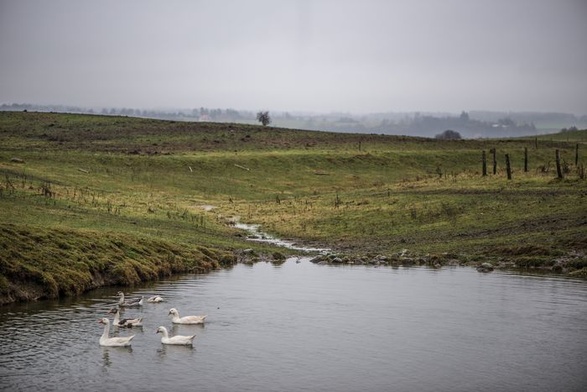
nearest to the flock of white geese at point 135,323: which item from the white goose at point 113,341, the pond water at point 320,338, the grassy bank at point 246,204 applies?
the white goose at point 113,341

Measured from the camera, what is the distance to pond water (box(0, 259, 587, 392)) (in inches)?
1038

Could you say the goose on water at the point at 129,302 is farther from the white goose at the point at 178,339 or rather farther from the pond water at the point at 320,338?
the white goose at the point at 178,339

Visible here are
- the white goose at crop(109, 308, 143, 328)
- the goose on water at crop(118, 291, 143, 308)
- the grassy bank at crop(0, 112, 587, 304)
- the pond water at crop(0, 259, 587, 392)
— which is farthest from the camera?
the grassy bank at crop(0, 112, 587, 304)

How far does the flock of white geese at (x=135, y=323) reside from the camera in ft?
97.3

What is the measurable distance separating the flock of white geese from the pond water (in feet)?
1.03

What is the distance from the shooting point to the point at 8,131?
438ft

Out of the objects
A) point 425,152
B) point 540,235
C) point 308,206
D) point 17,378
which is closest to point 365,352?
point 17,378

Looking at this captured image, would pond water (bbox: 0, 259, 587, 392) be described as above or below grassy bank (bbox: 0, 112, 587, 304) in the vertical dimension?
below

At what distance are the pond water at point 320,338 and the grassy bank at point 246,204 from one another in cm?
359

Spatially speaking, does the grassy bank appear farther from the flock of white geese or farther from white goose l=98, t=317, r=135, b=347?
white goose l=98, t=317, r=135, b=347

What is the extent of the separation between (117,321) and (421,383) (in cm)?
1284

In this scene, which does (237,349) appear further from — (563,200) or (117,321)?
(563,200)

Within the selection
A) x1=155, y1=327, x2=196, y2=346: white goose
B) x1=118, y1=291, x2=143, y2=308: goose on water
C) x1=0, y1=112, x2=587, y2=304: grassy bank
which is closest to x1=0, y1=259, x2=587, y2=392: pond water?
x1=155, y1=327, x2=196, y2=346: white goose

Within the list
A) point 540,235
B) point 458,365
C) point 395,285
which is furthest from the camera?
point 540,235
